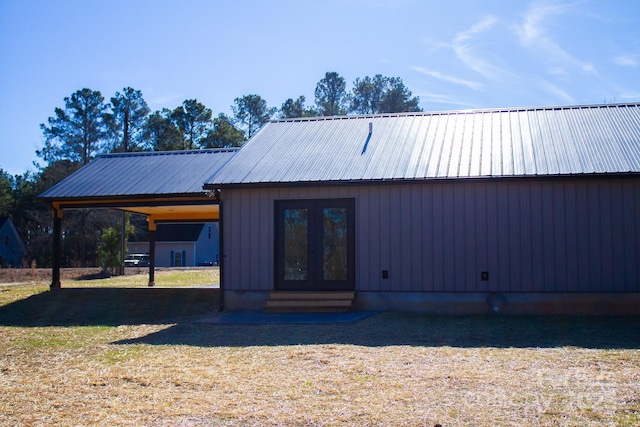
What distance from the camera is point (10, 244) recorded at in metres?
48.7

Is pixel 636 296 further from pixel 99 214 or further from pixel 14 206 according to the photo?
pixel 14 206

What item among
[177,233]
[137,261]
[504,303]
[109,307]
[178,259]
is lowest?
[109,307]

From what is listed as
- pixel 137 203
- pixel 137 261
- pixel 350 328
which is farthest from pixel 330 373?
pixel 137 261

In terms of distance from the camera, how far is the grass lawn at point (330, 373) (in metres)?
5.81

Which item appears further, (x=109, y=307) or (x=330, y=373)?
(x=109, y=307)

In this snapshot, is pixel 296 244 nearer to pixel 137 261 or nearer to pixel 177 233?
pixel 137 261

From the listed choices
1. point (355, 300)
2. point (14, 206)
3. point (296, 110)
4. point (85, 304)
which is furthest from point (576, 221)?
point (14, 206)

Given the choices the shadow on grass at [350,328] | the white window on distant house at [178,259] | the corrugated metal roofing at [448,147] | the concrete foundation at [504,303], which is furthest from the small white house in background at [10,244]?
the concrete foundation at [504,303]

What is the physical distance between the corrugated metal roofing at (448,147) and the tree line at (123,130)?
104 feet

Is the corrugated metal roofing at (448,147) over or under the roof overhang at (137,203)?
over

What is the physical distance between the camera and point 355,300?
43.7 ft

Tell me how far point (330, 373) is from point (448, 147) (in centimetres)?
824

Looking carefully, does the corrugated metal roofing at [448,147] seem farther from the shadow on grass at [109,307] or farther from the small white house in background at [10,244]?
the small white house in background at [10,244]

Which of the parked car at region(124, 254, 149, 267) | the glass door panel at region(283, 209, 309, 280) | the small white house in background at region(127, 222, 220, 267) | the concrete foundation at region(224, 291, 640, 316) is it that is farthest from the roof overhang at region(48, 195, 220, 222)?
the small white house in background at region(127, 222, 220, 267)
